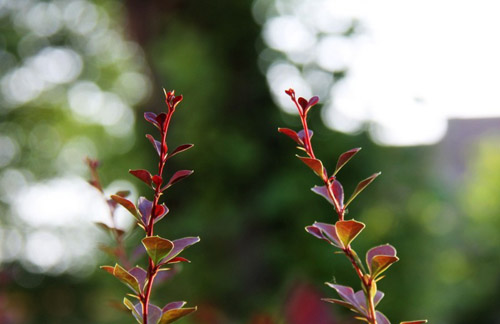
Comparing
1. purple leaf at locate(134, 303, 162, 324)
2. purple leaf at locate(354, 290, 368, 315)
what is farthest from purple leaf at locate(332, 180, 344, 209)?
purple leaf at locate(134, 303, 162, 324)

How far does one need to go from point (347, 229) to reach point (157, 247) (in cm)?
19

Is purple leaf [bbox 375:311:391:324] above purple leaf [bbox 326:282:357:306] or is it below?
below

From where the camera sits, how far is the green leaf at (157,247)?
0.54 metres

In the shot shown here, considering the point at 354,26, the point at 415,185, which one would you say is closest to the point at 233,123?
the point at 354,26

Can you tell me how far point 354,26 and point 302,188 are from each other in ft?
4.95

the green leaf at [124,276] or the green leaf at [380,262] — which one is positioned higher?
the green leaf at [380,262]

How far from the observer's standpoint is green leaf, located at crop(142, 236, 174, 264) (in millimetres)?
536

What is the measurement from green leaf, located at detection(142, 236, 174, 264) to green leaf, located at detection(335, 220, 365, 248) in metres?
0.16

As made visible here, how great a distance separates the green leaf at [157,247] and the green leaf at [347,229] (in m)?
0.16

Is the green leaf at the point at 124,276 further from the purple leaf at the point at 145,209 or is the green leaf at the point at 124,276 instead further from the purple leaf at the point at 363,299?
the purple leaf at the point at 363,299

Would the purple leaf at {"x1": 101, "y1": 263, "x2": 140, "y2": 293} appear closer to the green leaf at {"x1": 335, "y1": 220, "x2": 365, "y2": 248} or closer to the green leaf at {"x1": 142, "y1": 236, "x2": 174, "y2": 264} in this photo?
the green leaf at {"x1": 142, "y1": 236, "x2": 174, "y2": 264}

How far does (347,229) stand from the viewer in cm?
57

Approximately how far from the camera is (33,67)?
10320 mm

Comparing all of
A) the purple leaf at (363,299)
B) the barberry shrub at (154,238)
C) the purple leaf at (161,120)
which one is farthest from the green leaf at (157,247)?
the purple leaf at (363,299)
